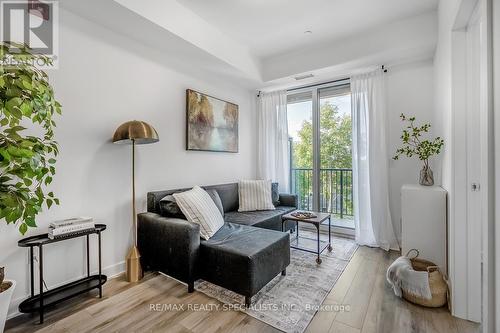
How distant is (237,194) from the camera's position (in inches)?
141

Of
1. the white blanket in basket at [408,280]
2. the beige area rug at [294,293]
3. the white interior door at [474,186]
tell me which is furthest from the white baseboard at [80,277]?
the white interior door at [474,186]

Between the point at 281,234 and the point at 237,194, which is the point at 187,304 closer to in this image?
the point at 281,234

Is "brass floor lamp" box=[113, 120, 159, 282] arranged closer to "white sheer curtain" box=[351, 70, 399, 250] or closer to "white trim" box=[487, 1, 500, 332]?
"white trim" box=[487, 1, 500, 332]

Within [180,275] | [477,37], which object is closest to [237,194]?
[180,275]

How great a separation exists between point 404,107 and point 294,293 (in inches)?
113

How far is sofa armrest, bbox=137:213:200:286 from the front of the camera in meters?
2.01

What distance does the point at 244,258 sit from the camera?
70.8 inches

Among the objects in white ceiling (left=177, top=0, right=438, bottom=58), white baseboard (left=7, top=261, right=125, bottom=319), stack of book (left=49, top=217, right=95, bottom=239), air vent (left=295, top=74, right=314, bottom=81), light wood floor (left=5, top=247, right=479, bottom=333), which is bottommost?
light wood floor (left=5, top=247, right=479, bottom=333)

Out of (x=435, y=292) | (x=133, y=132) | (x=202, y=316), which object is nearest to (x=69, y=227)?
(x=133, y=132)

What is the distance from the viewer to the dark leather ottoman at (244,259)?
180cm

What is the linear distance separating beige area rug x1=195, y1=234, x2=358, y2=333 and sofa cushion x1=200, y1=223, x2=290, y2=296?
14 centimetres

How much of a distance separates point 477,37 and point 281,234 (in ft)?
7.30

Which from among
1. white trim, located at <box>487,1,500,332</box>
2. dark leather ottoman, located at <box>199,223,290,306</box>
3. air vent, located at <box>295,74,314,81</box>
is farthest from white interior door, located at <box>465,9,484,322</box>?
air vent, located at <box>295,74,314,81</box>

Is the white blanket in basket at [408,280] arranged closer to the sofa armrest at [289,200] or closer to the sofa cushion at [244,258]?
the sofa cushion at [244,258]
